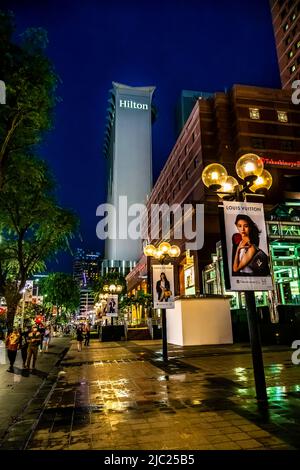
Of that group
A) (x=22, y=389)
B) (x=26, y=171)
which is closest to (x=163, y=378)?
(x=22, y=389)

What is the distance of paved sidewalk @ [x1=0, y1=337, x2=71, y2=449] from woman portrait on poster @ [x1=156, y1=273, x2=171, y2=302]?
17.0 feet

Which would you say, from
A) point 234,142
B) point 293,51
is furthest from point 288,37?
point 234,142

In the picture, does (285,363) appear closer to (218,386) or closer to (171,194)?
(218,386)

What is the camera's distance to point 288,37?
67625 mm

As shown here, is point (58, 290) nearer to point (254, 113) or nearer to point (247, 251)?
point (254, 113)

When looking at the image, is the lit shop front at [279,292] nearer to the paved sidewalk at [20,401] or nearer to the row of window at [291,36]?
the paved sidewalk at [20,401]

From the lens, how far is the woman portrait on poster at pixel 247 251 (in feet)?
22.6

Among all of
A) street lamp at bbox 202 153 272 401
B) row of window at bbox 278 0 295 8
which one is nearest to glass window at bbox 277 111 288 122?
street lamp at bbox 202 153 272 401

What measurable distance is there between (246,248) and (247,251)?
69mm

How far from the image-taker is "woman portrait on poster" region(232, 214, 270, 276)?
6875 millimetres

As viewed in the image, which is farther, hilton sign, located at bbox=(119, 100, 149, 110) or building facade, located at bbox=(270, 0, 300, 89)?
hilton sign, located at bbox=(119, 100, 149, 110)

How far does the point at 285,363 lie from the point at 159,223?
164 ft

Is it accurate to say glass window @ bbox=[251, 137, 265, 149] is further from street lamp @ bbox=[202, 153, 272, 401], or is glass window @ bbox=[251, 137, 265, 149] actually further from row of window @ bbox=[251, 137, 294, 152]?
street lamp @ bbox=[202, 153, 272, 401]

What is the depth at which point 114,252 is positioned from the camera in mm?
160375
